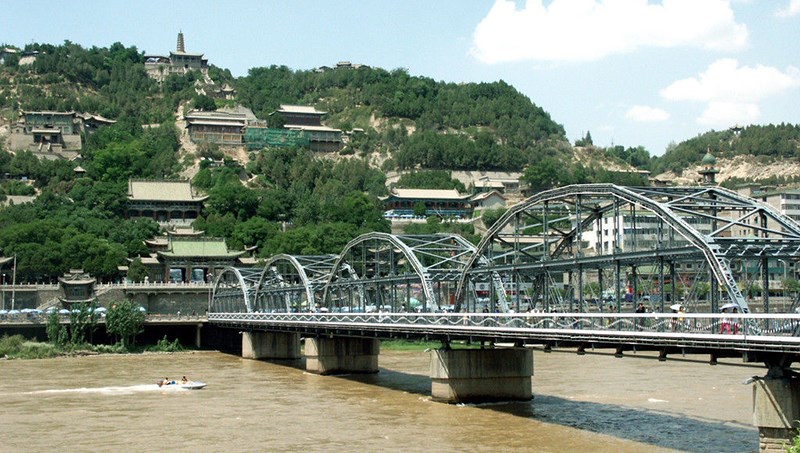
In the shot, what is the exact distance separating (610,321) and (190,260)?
263 feet

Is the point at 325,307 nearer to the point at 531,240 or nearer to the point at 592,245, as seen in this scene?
the point at 531,240

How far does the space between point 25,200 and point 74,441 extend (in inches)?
4506

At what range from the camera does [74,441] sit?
149 ft

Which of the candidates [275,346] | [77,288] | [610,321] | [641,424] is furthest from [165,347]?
[641,424]

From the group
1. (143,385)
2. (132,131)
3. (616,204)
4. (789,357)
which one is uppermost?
(132,131)

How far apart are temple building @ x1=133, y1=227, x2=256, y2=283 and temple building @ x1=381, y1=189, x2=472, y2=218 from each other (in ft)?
140

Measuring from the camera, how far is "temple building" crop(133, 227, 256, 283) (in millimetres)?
125375

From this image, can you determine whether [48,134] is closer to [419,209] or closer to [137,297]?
[419,209]

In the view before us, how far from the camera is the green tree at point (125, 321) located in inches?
3866

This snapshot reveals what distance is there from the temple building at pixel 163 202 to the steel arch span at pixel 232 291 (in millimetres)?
38344

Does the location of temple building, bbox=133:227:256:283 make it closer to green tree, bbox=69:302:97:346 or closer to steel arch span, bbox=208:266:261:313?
steel arch span, bbox=208:266:261:313

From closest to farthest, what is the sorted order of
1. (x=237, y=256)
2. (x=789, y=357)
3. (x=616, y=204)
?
1. (x=789, y=357)
2. (x=616, y=204)
3. (x=237, y=256)

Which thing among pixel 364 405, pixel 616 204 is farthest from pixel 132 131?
pixel 616 204

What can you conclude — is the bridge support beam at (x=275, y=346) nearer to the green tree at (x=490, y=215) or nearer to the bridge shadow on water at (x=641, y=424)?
the bridge shadow on water at (x=641, y=424)
